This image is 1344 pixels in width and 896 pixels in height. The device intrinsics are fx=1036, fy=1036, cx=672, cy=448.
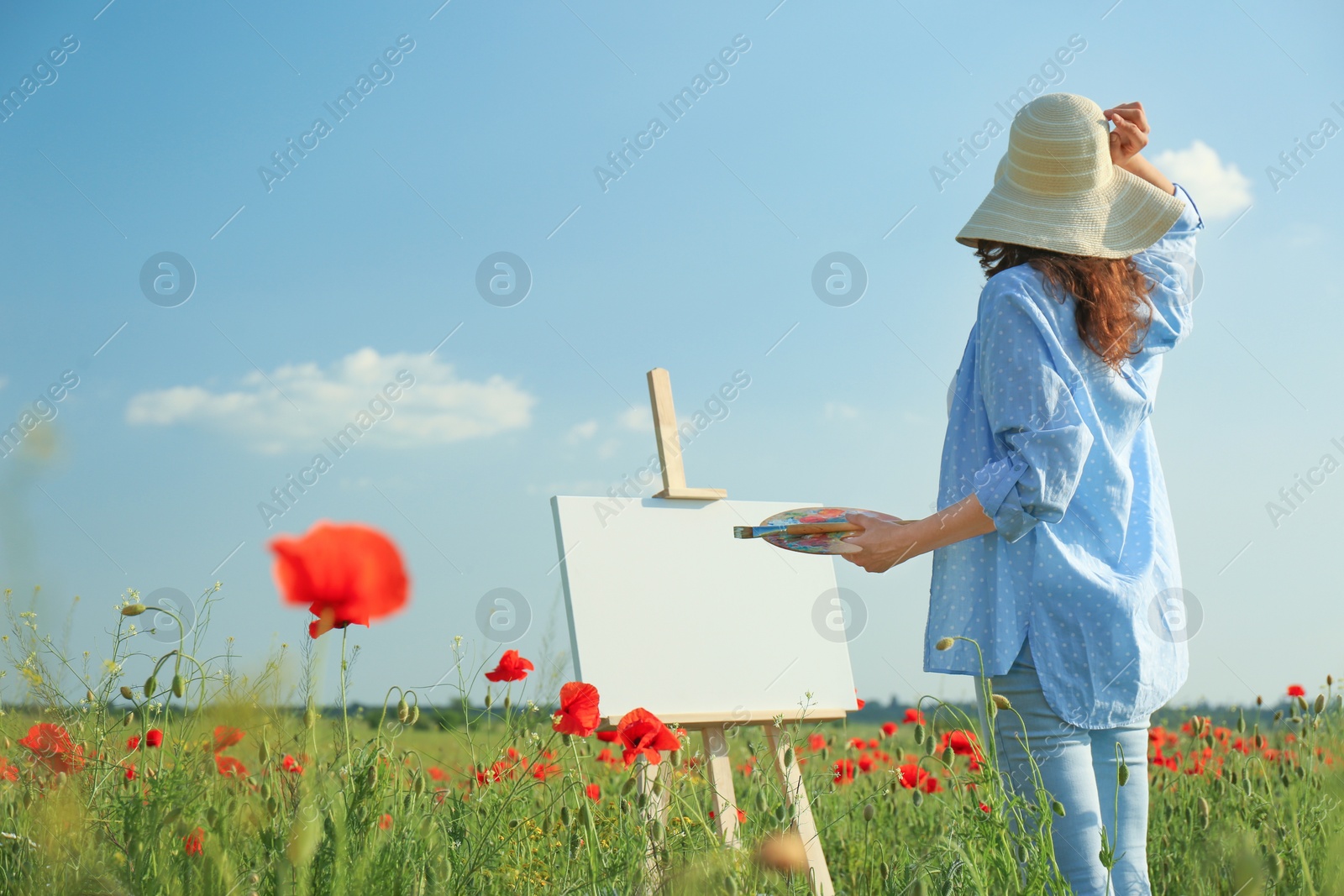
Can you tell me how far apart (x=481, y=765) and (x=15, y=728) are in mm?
818

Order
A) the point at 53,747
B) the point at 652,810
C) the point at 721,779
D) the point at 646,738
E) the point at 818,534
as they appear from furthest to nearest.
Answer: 1. the point at 721,779
2. the point at 646,738
3. the point at 652,810
4. the point at 818,534
5. the point at 53,747

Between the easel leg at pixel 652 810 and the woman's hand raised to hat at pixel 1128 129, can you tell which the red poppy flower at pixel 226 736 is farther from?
the woman's hand raised to hat at pixel 1128 129

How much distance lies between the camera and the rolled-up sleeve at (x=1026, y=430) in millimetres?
1623

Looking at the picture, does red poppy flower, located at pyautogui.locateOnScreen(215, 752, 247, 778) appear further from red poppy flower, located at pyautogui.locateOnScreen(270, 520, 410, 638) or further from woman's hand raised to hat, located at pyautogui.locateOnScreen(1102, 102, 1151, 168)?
woman's hand raised to hat, located at pyautogui.locateOnScreen(1102, 102, 1151, 168)

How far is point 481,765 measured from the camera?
81.7 inches

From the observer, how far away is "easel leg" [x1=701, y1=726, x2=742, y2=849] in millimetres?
2445

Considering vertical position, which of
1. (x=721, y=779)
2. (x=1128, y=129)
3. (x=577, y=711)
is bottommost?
(x=721, y=779)

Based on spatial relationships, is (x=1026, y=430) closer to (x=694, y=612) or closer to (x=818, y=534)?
(x=818, y=534)

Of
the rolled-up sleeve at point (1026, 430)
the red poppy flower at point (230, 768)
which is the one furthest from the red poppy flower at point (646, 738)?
the rolled-up sleeve at point (1026, 430)

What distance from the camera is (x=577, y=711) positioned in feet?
6.91

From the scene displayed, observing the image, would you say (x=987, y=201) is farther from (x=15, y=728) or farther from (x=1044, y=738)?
(x=15, y=728)

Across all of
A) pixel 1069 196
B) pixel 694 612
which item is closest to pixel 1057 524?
pixel 1069 196

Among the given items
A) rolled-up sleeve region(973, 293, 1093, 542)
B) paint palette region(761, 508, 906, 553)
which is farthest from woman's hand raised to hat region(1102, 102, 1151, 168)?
paint palette region(761, 508, 906, 553)

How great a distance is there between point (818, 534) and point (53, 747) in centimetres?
128
